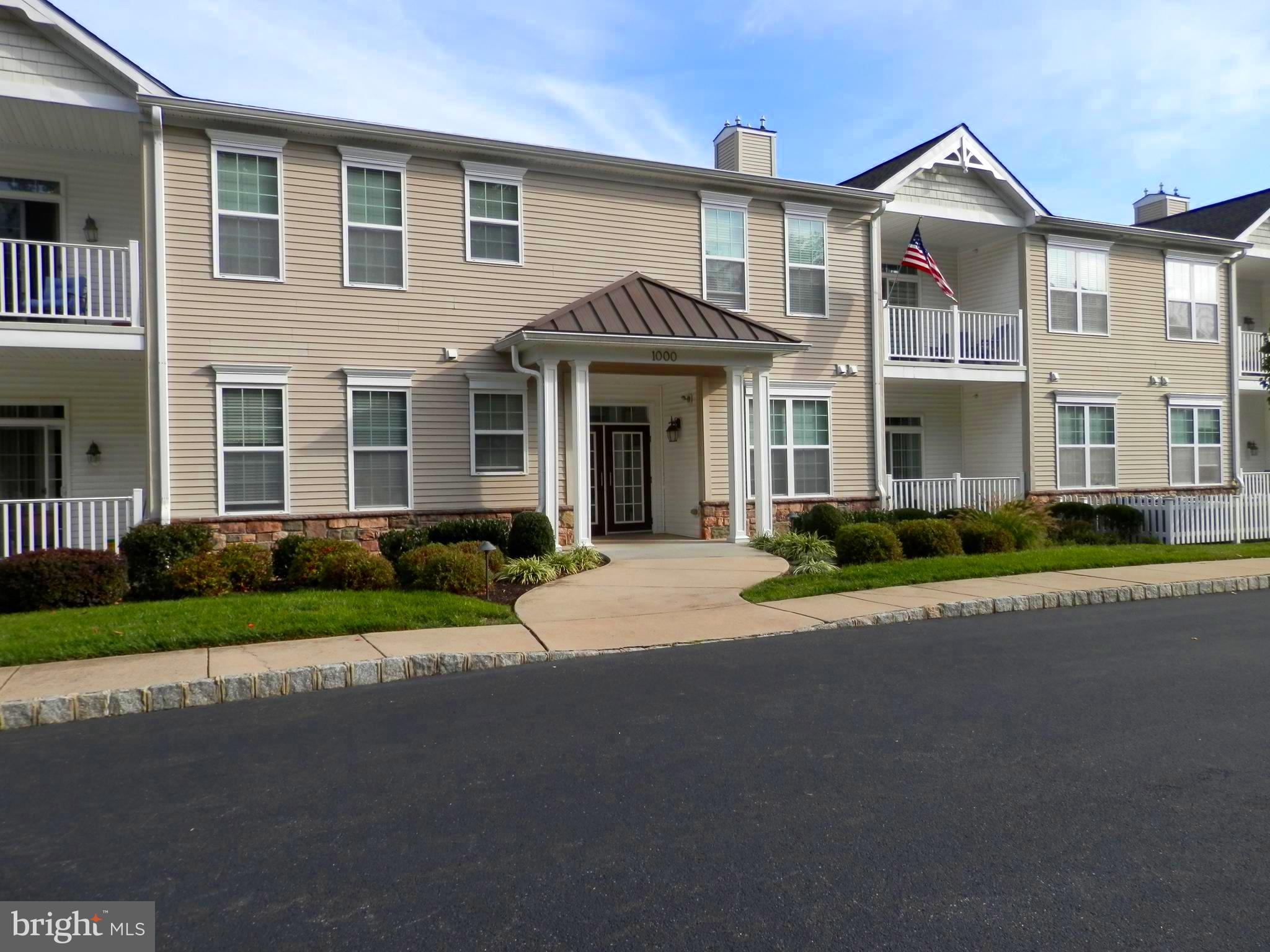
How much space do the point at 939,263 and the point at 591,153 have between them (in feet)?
33.4

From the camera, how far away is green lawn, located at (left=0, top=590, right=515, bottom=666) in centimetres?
806

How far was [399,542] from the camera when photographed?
1364 centimetres

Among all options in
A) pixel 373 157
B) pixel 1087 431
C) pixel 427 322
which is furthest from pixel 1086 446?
pixel 373 157

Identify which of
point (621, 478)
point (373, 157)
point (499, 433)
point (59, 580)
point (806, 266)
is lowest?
point (59, 580)

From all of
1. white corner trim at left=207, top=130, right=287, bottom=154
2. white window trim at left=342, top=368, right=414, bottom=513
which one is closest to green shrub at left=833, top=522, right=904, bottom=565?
white window trim at left=342, top=368, right=414, bottom=513

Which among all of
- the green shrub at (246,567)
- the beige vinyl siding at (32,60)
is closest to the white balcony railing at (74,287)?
the beige vinyl siding at (32,60)

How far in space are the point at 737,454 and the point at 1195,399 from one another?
13.7m

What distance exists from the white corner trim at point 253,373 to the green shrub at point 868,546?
8.76 meters

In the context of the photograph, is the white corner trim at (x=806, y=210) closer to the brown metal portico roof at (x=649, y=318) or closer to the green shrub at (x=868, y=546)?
the brown metal portico roof at (x=649, y=318)

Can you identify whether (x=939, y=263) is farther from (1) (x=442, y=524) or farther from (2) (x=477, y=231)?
(1) (x=442, y=524)

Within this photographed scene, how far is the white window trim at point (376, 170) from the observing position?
48.0 ft

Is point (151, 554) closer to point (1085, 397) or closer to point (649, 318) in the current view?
point (649, 318)

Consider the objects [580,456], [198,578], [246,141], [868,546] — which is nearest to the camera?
[198,578]

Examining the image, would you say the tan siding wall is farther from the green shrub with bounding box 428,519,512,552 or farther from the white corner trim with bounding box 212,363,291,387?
the green shrub with bounding box 428,519,512,552
